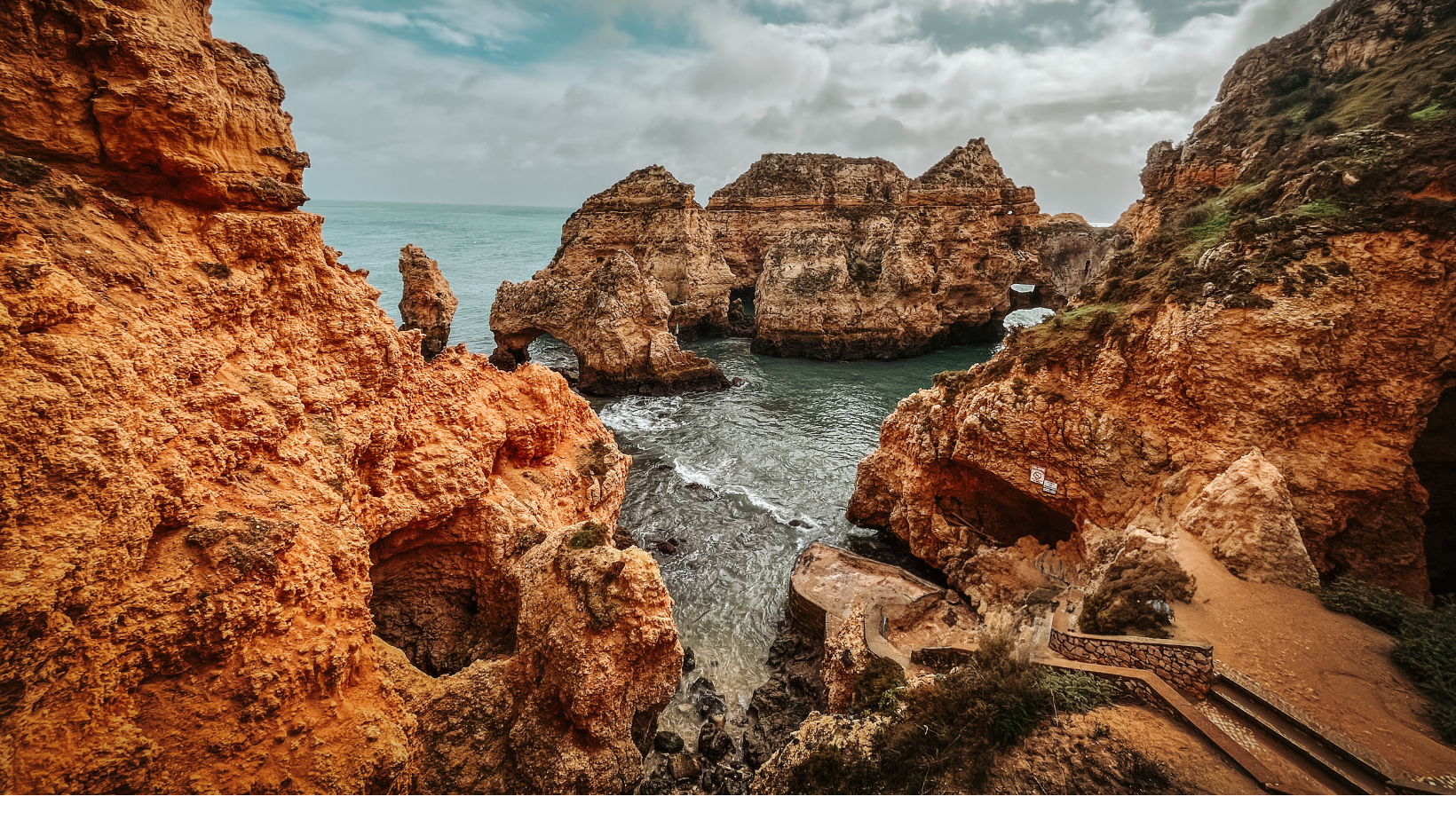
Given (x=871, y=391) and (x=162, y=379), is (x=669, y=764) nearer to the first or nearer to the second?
(x=162, y=379)

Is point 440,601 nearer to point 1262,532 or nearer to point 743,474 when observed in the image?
point 1262,532

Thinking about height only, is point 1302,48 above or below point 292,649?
above

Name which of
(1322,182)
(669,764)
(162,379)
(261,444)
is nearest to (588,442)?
(669,764)

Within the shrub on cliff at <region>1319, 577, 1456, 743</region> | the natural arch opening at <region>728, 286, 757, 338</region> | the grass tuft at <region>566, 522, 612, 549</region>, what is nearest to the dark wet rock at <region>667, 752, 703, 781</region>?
the grass tuft at <region>566, 522, 612, 549</region>

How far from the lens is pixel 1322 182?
11.0 m

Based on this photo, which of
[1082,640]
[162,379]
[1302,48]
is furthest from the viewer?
[1302,48]

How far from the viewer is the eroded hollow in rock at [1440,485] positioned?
34.9 ft

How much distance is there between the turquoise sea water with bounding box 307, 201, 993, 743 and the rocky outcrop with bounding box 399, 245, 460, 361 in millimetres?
2515

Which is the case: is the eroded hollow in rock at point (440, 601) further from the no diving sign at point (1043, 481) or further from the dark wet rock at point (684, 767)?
the no diving sign at point (1043, 481)

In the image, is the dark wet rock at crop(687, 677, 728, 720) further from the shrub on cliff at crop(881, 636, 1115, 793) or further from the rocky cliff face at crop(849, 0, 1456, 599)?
the rocky cliff face at crop(849, 0, 1456, 599)

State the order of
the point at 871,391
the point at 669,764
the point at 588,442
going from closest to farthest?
the point at 669,764, the point at 588,442, the point at 871,391

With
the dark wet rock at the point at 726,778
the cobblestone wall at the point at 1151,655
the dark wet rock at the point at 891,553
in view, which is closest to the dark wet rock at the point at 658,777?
the dark wet rock at the point at 726,778

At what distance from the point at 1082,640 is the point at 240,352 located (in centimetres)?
1156

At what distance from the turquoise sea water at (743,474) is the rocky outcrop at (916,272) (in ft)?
6.42
